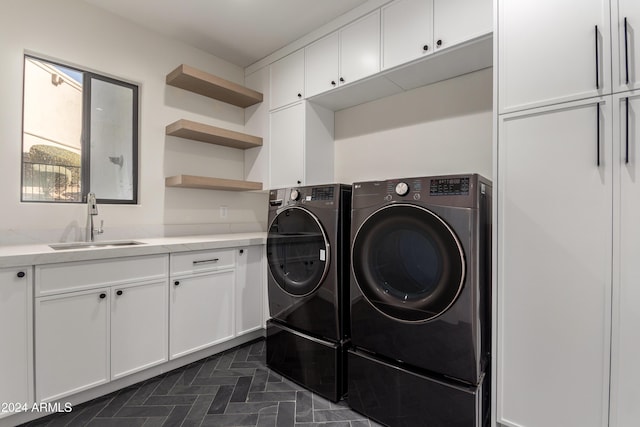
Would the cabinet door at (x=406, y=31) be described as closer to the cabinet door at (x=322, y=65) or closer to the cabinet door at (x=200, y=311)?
the cabinet door at (x=322, y=65)

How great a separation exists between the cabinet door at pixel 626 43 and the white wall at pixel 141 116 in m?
2.90

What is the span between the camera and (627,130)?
1197 millimetres

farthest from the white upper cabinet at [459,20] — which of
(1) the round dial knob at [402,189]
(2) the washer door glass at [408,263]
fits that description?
(2) the washer door glass at [408,263]

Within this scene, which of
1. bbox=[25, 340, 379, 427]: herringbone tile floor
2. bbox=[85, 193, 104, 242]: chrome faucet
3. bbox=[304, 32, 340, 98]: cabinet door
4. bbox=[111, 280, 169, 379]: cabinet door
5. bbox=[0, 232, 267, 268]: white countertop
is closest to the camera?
bbox=[0, 232, 267, 268]: white countertop

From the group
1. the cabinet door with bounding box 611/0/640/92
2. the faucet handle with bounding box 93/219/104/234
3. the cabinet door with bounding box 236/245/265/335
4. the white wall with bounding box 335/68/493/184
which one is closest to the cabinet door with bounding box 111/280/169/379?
the cabinet door with bounding box 236/245/265/335

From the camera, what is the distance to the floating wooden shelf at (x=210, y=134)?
8.61 ft

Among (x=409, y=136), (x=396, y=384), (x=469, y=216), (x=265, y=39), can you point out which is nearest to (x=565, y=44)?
(x=469, y=216)

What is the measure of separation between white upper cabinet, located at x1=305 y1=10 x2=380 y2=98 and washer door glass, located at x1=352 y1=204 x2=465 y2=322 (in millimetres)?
1194

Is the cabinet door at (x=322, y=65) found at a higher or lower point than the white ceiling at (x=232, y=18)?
lower

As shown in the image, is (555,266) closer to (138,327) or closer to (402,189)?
(402,189)

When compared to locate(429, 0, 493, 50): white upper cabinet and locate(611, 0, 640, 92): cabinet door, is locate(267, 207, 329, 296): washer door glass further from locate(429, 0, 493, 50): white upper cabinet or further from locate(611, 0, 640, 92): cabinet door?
locate(611, 0, 640, 92): cabinet door

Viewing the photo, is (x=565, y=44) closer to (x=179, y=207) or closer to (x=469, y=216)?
(x=469, y=216)

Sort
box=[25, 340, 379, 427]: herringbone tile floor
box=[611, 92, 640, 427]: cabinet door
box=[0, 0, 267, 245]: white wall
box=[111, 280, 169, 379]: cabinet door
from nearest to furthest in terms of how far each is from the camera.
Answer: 1. box=[611, 92, 640, 427]: cabinet door
2. box=[25, 340, 379, 427]: herringbone tile floor
3. box=[111, 280, 169, 379]: cabinet door
4. box=[0, 0, 267, 245]: white wall

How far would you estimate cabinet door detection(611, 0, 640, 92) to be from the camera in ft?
3.88
